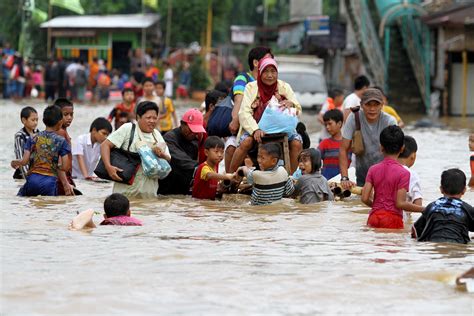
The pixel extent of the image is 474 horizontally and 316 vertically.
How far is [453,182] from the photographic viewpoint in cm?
887

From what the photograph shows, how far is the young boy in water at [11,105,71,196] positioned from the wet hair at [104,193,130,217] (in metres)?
2.14

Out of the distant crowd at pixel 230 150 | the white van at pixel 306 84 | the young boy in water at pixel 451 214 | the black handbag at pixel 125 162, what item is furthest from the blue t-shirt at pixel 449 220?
the white van at pixel 306 84

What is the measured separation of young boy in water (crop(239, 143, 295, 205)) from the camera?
11414 millimetres

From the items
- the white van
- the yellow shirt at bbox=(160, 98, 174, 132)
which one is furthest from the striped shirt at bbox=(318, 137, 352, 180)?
the white van

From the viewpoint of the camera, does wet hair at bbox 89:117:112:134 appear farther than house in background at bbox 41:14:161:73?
No

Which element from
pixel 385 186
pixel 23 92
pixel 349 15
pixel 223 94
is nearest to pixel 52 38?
pixel 23 92

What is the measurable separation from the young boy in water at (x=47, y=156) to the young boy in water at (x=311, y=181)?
7.69 feet

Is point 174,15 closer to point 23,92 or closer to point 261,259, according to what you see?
point 23,92

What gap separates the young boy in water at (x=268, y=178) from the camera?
11.4 m

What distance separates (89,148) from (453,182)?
21.9 feet

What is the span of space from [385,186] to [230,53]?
56242 millimetres

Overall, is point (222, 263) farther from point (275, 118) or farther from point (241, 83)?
point (241, 83)

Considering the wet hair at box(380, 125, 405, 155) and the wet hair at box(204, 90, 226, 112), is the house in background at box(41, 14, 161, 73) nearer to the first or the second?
the wet hair at box(204, 90, 226, 112)

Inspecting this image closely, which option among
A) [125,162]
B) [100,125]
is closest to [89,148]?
[100,125]
